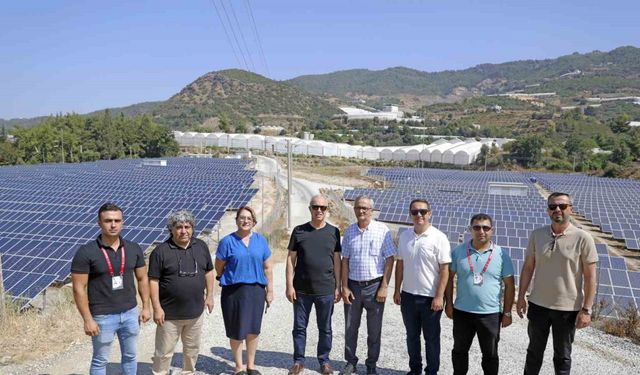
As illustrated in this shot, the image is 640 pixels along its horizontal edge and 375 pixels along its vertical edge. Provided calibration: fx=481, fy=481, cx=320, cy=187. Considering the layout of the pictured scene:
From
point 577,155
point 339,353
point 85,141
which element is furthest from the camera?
point 577,155

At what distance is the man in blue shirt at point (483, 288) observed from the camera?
4426mm

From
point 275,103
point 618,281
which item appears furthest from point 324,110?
point 618,281

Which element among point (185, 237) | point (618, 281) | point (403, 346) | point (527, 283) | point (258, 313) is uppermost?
point (185, 237)

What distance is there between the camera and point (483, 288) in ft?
14.5

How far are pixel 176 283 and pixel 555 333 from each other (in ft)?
11.7

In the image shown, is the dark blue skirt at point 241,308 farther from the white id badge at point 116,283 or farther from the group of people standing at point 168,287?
the white id badge at point 116,283

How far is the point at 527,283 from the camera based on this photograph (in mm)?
4676

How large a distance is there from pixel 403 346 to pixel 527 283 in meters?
2.16

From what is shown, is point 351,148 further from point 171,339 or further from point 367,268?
point 171,339

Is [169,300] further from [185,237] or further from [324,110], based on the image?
[324,110]

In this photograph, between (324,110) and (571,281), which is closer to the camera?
(571,281)

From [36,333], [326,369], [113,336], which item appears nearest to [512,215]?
[326,369]

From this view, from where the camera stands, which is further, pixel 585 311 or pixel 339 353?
pixel 339 353

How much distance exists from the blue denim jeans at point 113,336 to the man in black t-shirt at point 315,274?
1.54 m
